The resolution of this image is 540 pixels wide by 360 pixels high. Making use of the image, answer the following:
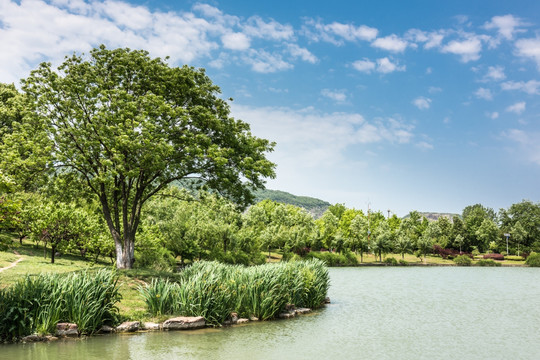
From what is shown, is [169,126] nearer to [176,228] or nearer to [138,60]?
[138,60]

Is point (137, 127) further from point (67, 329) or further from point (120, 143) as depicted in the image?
point (67, 329)

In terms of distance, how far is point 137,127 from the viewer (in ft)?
68.8

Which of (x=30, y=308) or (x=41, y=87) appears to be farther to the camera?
(x=41, y=87)


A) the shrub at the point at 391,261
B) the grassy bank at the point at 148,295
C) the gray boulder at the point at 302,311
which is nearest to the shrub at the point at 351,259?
the shrub at the point at 391,261

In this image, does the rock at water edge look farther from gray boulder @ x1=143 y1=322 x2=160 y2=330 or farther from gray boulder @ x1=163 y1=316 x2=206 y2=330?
gray boulder @ x1=163 y1=316 x2=206 y2=330

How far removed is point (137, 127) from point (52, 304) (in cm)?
1049

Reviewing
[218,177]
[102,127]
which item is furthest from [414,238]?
[102,127]

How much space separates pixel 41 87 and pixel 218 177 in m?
10.8

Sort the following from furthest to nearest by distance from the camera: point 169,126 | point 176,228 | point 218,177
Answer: point 176,228
point 218,177
point 169,126

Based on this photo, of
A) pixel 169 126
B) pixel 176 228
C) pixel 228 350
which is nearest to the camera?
pixel 228 350

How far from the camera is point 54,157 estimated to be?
21.1 m

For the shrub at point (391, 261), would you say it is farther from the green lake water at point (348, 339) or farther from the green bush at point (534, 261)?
the green lake water at point (348, 339)

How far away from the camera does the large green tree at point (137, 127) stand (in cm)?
2061

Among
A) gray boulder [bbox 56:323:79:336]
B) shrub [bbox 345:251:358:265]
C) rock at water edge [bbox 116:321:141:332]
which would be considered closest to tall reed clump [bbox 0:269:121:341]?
gray boulder [bbox 56:323:79:336]
